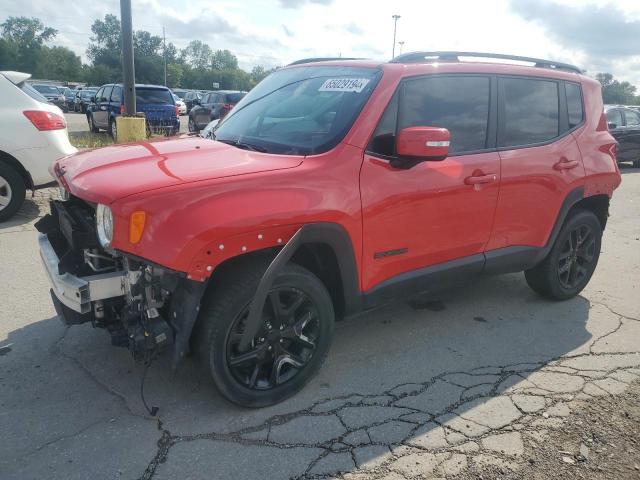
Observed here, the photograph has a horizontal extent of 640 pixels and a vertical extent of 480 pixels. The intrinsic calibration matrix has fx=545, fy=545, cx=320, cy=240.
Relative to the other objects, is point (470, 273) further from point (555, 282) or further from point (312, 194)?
point (312, 194)

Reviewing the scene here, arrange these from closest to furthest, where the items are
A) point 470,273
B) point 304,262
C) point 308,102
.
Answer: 1. point 304,262
2. point 308,102
3. point 470,273

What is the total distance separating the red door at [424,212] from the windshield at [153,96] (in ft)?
47.0

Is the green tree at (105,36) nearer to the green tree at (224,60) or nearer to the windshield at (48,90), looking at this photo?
the green tree at (224,60)

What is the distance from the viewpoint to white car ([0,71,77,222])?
6184mm

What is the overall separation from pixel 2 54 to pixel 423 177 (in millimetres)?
94338

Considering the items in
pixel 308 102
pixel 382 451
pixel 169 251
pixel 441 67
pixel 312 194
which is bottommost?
pixel 382 451

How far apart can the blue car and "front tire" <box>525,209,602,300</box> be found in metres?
12.8

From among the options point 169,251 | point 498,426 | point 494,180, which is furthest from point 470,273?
point 169,251

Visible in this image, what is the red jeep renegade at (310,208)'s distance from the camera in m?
2.61

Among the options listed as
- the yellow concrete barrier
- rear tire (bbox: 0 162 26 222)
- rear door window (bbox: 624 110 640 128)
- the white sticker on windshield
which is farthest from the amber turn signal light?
rear door window (bbox: 624 110 640 128)

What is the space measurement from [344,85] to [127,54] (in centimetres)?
744

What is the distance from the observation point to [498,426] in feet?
9.62

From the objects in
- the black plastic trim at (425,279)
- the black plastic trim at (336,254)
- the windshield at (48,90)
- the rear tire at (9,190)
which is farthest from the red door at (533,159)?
the windshield at (48,90)

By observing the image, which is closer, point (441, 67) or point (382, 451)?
point (382, 451)
